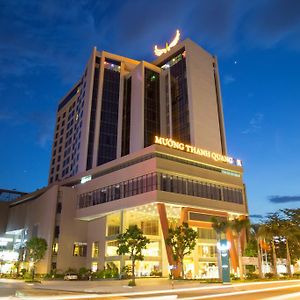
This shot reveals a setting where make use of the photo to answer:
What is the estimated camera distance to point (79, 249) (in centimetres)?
8988

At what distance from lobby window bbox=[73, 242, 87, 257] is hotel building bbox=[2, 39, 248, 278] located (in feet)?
1.04

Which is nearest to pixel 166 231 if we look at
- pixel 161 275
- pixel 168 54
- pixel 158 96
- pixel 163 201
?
pixel 163 201

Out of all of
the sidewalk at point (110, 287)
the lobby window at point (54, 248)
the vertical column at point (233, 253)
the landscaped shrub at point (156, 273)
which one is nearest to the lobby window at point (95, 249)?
the lobby window at point (54, 248)

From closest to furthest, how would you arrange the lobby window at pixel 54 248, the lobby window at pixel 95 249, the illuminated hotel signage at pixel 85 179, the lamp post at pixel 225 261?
the lamp post at pixel 225 261, the lobby window at pixel 54 248, the lobby window at pixel 95 249, the illuminated hotel signage at pixel 85 179

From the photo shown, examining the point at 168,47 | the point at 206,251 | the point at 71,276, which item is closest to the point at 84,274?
the point at 71,276

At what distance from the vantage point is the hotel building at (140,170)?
253 feet

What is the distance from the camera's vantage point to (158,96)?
12825 centimetres

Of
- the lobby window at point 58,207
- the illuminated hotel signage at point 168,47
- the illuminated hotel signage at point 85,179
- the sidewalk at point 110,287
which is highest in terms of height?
the illuminated hotel signage at point 168,47

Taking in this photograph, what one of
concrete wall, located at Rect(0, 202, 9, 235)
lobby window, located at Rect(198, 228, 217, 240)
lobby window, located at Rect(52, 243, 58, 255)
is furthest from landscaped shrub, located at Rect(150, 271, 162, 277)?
concrete wall, located at Rect(0, 202, 9, 235)

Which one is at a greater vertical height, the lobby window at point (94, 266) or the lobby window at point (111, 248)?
the lobby window at point (111, 248)

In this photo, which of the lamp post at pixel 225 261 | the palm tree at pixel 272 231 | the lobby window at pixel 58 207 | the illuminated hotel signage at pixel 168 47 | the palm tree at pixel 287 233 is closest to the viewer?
the lamp post at pixel 225 261

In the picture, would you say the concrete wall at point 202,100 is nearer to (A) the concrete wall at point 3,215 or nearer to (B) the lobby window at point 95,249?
(B) the lobby window at point 95,249

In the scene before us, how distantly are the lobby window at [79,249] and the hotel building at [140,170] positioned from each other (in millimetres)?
318

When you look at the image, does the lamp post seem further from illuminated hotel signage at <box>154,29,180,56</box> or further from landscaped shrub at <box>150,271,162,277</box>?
illuminated hotel signage at <box>154,29,180,56</box>
